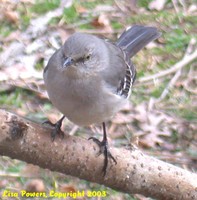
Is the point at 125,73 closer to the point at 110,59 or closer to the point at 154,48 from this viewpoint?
the point at 110,59

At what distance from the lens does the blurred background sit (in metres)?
4.68

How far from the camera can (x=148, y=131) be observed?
5.01m

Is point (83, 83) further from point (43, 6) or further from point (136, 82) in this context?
point (43, 6)

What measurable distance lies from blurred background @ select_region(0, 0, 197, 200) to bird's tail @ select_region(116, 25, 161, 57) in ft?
2.41

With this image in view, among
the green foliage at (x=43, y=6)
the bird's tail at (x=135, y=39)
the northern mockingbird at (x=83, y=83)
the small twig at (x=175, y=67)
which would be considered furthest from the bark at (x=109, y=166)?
the green foliage at (x=43, y=6)

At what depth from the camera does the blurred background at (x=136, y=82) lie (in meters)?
4.68

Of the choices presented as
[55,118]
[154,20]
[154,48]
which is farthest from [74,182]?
[154,20]

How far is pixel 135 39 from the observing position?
4.58 m

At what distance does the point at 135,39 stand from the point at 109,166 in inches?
71.7

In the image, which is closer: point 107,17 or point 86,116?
point 86,116

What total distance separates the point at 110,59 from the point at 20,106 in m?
1.41

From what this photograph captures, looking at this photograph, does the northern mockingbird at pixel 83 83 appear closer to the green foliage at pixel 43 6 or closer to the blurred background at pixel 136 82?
the blurred background at pixel 136 82

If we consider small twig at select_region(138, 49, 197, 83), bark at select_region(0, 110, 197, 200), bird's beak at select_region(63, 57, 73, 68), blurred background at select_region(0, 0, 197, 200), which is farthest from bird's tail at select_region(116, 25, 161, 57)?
bark at select_region(0, 110, 197, 200)

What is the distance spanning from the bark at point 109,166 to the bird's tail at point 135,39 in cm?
155
